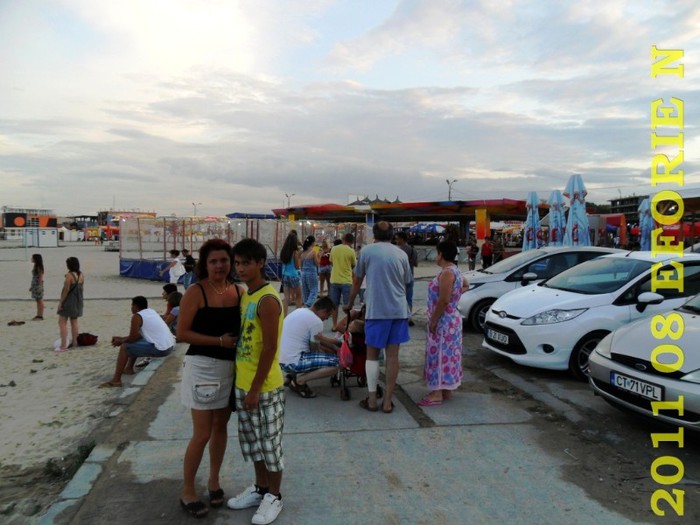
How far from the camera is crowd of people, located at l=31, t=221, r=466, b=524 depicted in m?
3.04

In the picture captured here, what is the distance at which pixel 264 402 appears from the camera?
3059mm

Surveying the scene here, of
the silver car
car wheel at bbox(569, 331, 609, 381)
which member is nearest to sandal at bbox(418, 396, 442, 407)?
the silver car

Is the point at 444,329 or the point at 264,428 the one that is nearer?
the point at 264,428

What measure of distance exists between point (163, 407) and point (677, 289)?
6085mm

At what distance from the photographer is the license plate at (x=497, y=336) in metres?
6.50

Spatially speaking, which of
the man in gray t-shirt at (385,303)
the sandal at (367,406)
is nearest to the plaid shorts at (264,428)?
the man in gray t-shirt at (385,303)

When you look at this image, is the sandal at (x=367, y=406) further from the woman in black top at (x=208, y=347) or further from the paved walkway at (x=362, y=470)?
the woman in black top at (x=208, y=347)

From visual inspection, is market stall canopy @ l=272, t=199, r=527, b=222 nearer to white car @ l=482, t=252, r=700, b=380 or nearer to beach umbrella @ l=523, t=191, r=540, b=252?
beach umbrella @ l=523, t=191, r=540, b=252

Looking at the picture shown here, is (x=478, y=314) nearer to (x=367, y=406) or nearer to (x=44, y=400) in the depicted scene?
(x=367, y=406)

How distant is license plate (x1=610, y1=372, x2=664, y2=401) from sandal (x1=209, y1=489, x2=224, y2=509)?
10.8 ft

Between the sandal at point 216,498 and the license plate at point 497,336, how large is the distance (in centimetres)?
422

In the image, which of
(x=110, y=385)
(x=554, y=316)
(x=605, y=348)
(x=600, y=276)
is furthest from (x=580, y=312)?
(x=110, y=385)

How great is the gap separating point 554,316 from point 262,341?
429 cm

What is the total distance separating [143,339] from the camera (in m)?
6.82
